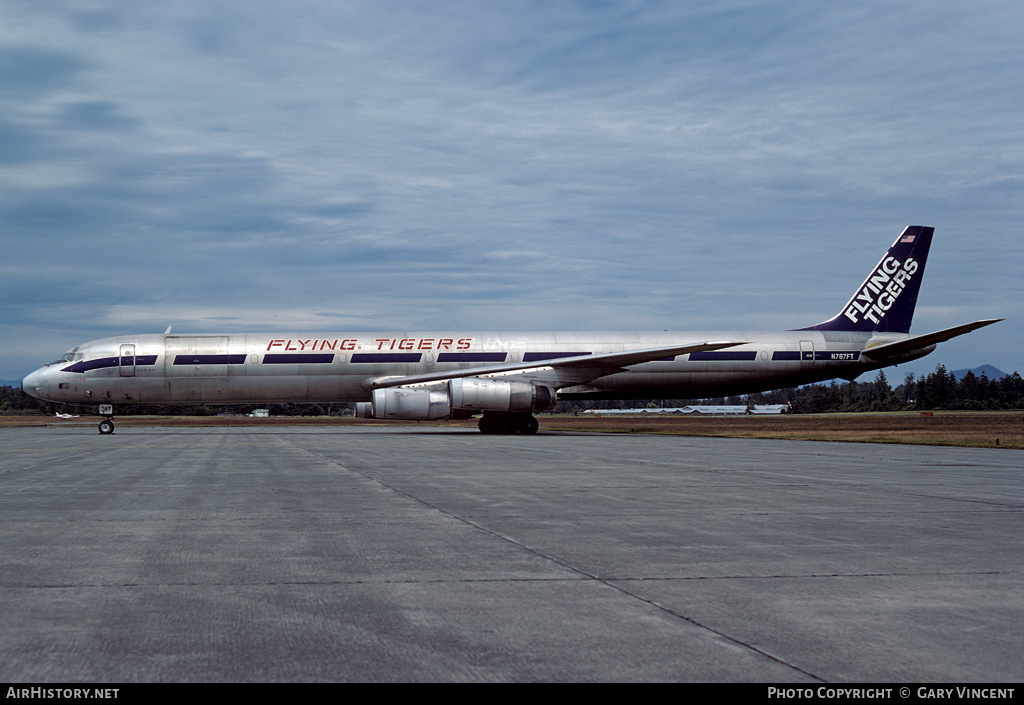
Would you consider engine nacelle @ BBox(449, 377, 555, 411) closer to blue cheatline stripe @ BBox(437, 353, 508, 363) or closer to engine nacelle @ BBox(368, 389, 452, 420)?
engine nacelle @ BBox(368, 389, 452, 420)

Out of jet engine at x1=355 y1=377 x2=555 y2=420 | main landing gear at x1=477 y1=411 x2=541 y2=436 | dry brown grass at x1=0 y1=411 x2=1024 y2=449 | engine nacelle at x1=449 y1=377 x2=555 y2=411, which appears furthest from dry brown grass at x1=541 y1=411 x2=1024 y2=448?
jet engine at x1=355 y1=377 x2=555 y2=420

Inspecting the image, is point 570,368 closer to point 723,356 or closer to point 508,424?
point 508,424

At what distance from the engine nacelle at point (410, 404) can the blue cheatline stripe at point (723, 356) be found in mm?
10577

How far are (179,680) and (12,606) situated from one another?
2117 mm

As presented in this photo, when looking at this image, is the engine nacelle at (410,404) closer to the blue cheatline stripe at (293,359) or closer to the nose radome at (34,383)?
the blue cheatline stripe at (293,359)

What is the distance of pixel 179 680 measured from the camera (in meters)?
3.91

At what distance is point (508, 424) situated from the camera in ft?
112

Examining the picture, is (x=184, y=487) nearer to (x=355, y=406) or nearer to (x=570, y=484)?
(x=570, y=484)

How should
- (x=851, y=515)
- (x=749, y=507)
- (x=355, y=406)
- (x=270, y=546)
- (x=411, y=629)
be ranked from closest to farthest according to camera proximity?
(x=411, y=629) → (x=270, y=546) → (x=851, y=515) → (x=749, y=507) → (x=355, y=406)

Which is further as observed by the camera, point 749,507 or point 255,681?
point 749,507

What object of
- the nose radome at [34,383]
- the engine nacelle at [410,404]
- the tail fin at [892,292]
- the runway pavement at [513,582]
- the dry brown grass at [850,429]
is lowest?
the dry brown grass at [850,429]

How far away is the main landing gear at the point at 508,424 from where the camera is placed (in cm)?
3400

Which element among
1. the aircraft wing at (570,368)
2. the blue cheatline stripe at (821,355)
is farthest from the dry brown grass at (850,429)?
the aircraft wing at (570,368)

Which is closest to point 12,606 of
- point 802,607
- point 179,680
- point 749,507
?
point 179,680
